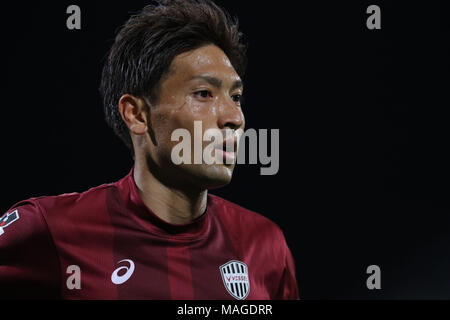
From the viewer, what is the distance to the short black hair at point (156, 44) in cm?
158

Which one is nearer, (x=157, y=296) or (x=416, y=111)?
(x=157, y=296)

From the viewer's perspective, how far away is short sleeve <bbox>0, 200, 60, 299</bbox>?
53.6 inches

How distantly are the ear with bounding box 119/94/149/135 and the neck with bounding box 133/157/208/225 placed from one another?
10cm

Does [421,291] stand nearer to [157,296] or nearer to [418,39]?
[418,39]

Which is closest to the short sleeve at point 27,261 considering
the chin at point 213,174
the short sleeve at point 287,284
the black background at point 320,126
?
the chin at point 213,174

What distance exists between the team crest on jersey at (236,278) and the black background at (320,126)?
1276 mm

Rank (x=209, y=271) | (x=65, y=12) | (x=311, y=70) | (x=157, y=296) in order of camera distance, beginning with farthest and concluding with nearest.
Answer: (x=311, y=70)
(x=65, y=12)
(x=209, y=271)
(x=157, y=296)

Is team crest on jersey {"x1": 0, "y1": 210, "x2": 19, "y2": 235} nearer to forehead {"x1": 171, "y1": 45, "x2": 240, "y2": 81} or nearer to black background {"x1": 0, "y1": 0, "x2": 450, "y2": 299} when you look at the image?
forehead {"x1": 171, "y1": 45, "x2": 240, "y2": 81}

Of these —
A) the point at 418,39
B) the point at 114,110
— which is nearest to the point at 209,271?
the point at 114,110

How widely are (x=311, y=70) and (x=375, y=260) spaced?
1080 millimetres

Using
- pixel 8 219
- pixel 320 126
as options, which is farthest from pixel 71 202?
pixel 320 126

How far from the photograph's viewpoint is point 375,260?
280cm

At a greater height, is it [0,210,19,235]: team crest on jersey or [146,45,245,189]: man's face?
[146,45,245,189]: man's face

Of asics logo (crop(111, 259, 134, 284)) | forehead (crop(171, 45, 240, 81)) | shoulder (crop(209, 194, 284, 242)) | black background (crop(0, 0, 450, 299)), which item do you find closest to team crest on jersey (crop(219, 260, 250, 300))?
shoulder (crop(209, 194, 284, 242))
